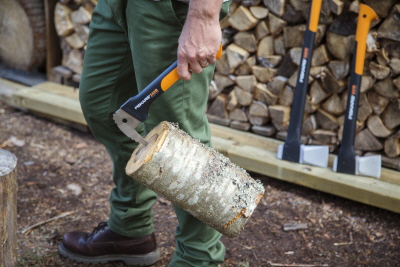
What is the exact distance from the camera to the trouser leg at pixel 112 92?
5.55 feet

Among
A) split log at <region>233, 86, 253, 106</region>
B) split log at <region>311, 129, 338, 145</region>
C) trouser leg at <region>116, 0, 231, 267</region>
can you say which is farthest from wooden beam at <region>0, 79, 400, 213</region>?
trouser leg at <region>116, 0, 231, 267</region>

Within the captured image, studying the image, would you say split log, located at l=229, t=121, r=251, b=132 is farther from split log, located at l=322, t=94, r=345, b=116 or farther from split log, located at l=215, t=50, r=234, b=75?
split log, located at l=322, t=94, r=345, b=116

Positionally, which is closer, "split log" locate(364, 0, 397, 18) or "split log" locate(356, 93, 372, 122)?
"split log" locate(364, 0, 397, 18)

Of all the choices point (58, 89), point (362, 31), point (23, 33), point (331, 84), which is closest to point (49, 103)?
point (58, 89)

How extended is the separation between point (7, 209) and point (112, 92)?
57cm

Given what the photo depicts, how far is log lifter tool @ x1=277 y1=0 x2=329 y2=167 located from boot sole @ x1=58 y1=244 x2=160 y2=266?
1017mm

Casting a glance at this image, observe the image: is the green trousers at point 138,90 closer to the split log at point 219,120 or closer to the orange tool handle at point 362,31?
the orange tool handle at point 362,31

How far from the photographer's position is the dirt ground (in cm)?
216

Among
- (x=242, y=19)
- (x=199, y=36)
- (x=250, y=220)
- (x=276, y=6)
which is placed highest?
(x=199, y=36)

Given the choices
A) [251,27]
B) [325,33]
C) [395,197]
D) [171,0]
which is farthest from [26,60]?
[395,197]

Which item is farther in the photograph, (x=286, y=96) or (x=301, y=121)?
(x=286, y=96)

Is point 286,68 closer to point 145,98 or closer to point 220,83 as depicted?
point 220,83

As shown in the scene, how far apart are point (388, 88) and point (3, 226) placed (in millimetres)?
2010

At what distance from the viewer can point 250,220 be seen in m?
2.46
